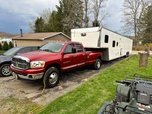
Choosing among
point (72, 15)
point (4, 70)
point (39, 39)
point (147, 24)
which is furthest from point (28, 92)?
point (147, 24)

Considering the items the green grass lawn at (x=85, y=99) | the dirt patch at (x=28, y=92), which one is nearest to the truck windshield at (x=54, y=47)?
the dirt patch at (x=28, y=92)

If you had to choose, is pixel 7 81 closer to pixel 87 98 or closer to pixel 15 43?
pixel 87 98

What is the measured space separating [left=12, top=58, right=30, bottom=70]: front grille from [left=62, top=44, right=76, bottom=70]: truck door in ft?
5.34

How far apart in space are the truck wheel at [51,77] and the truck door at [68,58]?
1.93 feet

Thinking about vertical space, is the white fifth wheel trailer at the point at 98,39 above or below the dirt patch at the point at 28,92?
above

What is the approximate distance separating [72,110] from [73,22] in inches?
1373

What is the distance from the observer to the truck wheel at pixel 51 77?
631cm

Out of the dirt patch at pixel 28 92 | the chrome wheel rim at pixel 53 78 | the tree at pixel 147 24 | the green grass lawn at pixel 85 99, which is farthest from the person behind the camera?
the tree at pixel 147 24

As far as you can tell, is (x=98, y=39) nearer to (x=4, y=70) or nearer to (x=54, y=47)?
(x=54, y=47)

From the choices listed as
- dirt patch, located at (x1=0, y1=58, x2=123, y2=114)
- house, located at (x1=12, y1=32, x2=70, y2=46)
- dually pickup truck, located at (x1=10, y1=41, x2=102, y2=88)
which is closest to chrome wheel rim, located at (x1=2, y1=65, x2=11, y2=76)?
dirt patch, located at (x1=0, y1=58, x2=123, y2=114)

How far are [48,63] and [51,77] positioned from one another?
57cm

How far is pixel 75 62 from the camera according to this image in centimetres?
802

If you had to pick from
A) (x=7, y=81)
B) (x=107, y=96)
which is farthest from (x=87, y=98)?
(x=7, y=81)

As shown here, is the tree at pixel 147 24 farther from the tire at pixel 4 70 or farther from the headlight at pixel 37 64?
the headlight at pixel 37 64
